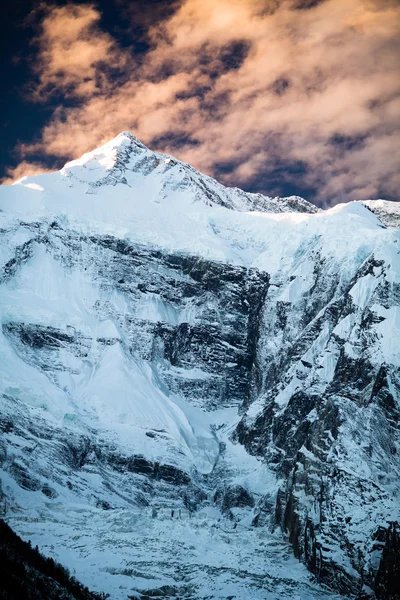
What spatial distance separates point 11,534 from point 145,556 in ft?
95.6

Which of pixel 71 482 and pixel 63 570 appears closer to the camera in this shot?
pixel 63 570

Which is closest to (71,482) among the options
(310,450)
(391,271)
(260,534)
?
(260,534)

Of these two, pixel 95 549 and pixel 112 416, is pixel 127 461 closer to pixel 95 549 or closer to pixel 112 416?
pixel 112 416

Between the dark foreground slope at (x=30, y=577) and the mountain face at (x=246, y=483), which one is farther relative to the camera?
the mountain face at (x=246, y=483)

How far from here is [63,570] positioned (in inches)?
4668

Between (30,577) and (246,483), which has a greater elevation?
(246,483)

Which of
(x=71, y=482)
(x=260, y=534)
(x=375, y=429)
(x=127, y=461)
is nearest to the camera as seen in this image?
(x=375, y=429)

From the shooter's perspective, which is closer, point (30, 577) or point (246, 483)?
point (30, 577)

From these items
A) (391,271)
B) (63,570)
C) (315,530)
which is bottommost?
(63,570)

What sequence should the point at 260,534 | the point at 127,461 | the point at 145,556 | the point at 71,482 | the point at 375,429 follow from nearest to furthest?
1. the point at 145,556
2. the point at 375,429
3. the point at 260,534
4. the point at 71,482
5. the point at 127,461

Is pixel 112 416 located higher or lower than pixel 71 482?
higher

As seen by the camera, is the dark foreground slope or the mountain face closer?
the dark foreground slope

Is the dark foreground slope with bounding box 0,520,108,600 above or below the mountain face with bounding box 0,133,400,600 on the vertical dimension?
below

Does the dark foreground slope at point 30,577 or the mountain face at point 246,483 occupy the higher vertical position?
the mountain face at point 246,483
